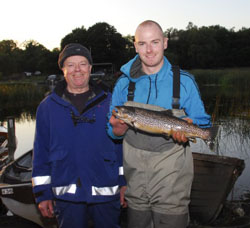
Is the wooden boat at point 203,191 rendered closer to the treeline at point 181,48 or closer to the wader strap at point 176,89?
the wader strap at point 176,89

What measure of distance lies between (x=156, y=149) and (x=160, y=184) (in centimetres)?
33

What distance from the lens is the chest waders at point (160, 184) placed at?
279 centimetres

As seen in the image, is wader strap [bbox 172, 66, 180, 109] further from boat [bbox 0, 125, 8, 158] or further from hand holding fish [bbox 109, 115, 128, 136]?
boat [bbox 0, 125, 8, 158]

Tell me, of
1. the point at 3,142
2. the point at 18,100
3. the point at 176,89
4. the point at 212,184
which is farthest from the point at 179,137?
the point at 18,100

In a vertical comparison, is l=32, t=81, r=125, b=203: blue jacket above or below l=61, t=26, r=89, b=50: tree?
below

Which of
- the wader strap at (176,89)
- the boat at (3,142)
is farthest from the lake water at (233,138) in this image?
the wader strap at (176,89)

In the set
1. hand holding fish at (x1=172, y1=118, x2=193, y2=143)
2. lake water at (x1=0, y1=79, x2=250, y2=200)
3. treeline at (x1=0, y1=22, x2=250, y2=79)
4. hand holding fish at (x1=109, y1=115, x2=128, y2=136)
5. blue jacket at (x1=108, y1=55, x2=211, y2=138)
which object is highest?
treeline at (x1=0, y1=22, x2=250, y2=79)

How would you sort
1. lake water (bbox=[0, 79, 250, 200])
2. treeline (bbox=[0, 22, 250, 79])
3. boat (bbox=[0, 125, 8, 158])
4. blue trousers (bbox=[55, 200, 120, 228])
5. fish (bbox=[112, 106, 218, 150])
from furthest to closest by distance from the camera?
treeline (bbox=[0, 22, 250, 79]) → boat (bbox=[0, 125, 8, 158]) → lake water (bbox=[0, 79, 250, 200]) → blue trousers (bbox=[55, 200, 120, 228]) → fish (bbox=[112, 106, 218, 150])

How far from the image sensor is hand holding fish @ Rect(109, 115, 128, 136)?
119 inches

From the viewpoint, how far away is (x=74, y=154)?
3.27m

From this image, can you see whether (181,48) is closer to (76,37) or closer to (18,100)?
(76,37)

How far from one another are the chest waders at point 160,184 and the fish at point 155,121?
88 millimetres

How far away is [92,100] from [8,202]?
375cm

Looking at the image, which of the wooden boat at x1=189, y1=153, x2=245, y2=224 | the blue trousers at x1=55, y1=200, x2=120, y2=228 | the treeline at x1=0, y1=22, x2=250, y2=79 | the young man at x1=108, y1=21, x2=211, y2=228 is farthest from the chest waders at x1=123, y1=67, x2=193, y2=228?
the treeline at x1=0, y1=22, x2=250, y2=79
